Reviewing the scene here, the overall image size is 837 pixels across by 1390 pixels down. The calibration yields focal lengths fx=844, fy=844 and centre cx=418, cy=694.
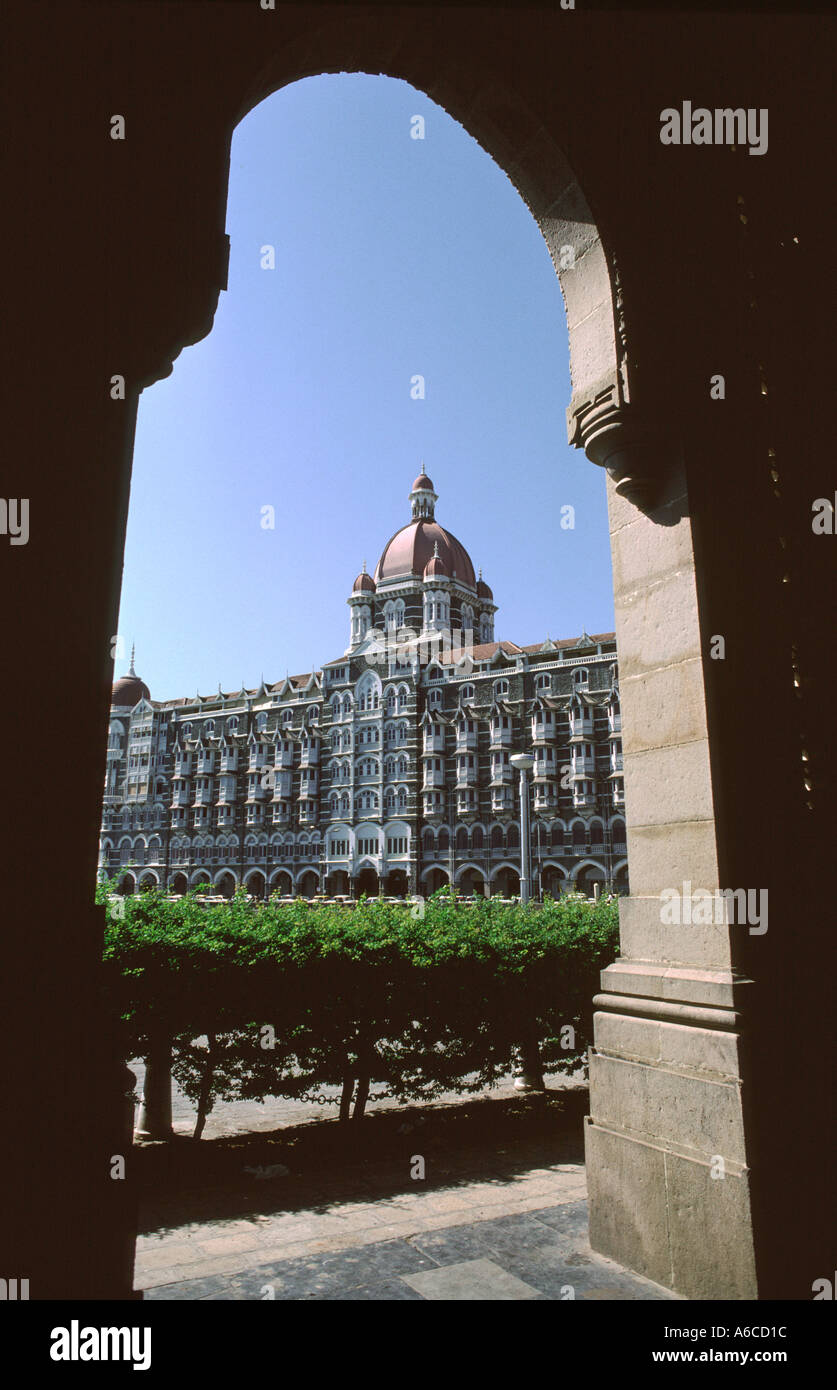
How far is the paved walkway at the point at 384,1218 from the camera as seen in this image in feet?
10.7

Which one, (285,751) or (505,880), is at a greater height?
(285,751)

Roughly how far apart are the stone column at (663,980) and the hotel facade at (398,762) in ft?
157

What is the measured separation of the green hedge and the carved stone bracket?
12.7 ft

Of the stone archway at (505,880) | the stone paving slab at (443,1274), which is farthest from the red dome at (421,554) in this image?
the stone paving slab at (443,1274)

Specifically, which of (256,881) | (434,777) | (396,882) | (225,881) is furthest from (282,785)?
(434,777)

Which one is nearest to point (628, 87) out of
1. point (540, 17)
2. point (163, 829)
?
point (540, 17)

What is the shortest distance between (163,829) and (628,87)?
243 ft

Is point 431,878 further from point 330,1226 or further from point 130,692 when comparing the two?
point 330,1226

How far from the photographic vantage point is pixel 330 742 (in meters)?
65.6

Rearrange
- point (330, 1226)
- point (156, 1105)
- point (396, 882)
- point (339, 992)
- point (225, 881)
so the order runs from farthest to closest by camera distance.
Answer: point (225, 881)
point (396, 882)
point (156, 1105)
point (339, 992)
point (330, 1226)

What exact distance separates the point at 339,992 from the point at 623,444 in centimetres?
426

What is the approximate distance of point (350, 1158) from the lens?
5.82 m
